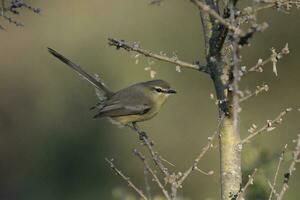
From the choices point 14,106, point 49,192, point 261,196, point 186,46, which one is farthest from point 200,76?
point 261,196

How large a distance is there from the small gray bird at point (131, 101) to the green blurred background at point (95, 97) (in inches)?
95.3

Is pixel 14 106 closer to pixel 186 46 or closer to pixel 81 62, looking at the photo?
pixel 81 62

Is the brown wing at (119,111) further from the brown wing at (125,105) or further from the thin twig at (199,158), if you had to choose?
the thin twig at (199,158)

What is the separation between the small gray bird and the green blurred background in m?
2.42

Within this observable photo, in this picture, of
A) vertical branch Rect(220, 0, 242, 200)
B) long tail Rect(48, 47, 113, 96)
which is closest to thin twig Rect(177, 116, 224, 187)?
vertical branch Rect(220, 0, 242, 200)

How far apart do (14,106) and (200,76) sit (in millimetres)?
3281

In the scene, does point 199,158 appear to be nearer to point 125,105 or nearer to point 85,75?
point 85,75

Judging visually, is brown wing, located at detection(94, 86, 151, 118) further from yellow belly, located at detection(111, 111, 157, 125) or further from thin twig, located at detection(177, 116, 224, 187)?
thin twig, located at detection(177, 116, 224, 187)

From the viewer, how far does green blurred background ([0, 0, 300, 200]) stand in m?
11.9

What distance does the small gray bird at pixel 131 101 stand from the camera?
299 inches

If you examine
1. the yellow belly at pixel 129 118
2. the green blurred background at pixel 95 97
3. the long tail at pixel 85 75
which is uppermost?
the green blurred background at pixel 95 97

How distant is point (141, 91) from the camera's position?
311 inches

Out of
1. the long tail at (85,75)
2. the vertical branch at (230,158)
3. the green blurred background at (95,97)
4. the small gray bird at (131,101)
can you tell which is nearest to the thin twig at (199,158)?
the vertical branch at (230,158)

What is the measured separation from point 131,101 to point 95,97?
565 cm
